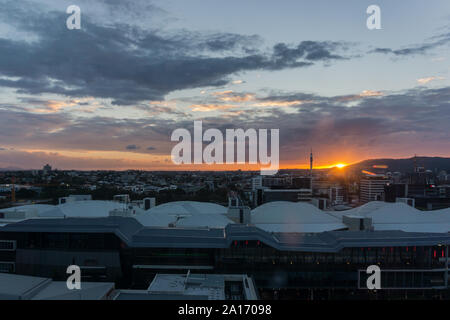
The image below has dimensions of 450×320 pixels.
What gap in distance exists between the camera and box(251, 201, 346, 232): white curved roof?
62.7 ft

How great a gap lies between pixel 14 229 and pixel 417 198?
154ft

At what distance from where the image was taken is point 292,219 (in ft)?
67.7

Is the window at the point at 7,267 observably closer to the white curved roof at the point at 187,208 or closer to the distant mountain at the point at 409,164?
the white curved roof at the point at 187,208

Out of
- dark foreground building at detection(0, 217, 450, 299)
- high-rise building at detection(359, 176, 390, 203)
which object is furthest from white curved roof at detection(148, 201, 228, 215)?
high-rise building at detection(359, 176, 390, 203)

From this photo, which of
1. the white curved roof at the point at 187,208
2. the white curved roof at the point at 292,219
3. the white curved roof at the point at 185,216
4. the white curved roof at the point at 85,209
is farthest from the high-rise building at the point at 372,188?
the white curved roof at the point at 85,209

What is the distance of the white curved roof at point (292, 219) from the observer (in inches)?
752

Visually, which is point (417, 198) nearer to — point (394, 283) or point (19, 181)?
point (394, 283)

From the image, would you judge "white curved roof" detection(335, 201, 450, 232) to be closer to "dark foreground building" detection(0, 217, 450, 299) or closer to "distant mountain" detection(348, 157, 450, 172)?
"dark foreground building" detection(0, 217, 450, 299)

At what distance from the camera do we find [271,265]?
1277 centimetres

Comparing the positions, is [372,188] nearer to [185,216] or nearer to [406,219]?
[406,219]

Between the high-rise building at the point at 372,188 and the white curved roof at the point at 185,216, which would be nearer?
the white curved roof at the point at 185,216

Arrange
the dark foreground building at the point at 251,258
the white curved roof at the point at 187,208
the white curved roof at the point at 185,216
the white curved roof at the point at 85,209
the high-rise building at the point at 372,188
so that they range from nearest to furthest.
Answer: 1. the dark foreground building at the point at 251,258
2. the white curved roof at the point at 185,216
3. the white curved roof at the point at 85,209
4. the white curved roof at the point at 187,208
5. the high-rise building at the point at 372,188

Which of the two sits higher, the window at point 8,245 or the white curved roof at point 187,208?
the white curved roof at point 187,208

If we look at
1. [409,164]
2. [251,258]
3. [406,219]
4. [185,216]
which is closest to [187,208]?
[185,216]
